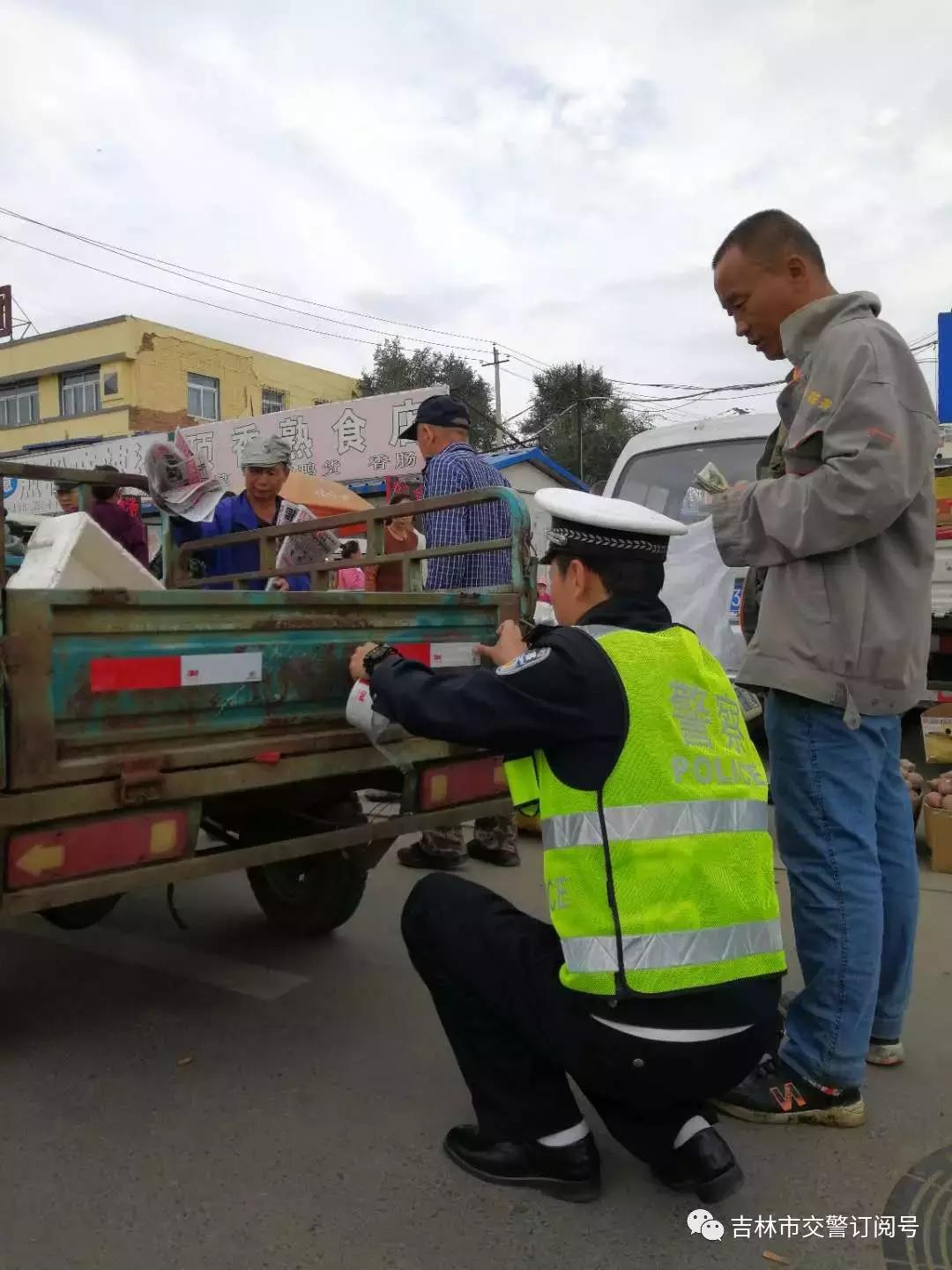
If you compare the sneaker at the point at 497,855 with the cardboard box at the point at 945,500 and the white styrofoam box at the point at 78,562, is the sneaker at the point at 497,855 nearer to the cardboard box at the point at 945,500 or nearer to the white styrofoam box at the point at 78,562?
the white styrofoam box at the point at 78,562

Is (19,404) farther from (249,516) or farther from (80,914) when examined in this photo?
(80,914)

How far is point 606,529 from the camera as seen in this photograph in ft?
6.63

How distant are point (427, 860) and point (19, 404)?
101ft

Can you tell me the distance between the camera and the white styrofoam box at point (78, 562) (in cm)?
252

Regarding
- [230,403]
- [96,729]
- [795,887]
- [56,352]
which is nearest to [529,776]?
[795,887]

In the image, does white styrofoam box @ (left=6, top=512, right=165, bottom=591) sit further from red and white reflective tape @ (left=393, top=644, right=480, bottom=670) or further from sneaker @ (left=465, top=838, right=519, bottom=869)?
sneaker @ (left=465, top=838, right=519, bottom=869)

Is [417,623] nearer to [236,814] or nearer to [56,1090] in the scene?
[236,814]

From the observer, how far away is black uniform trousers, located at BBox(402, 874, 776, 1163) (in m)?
1.91

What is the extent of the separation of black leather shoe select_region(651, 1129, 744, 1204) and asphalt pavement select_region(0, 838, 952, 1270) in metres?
0.07

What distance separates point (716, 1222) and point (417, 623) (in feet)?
5.61

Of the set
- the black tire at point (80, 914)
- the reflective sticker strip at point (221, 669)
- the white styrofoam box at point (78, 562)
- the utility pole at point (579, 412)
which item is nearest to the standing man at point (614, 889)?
the reflective sticker strip at point (221, 669)

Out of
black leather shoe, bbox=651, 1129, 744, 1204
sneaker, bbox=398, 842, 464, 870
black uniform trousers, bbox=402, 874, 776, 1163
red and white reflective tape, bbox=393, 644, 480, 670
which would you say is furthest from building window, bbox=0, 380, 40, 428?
black leather shoe, bbox=651, 1129, 744, 1204

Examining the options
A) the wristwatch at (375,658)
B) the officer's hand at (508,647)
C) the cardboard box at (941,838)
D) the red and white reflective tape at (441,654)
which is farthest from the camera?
the cardboard box at (941,838)

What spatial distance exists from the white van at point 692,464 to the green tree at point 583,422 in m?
23.6
